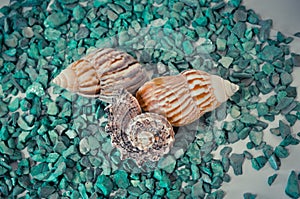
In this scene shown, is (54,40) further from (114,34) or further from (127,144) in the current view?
(127,144)

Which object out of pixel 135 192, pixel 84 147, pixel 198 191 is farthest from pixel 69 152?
pixel 198 191

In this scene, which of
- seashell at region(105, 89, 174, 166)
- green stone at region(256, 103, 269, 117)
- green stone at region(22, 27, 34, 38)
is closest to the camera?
seashell at region(105, 89, 174, 166)

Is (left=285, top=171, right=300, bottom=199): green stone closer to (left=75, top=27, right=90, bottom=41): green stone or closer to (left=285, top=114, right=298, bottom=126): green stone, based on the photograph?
(left=285, top=114, right=298, bottom=126): green stone

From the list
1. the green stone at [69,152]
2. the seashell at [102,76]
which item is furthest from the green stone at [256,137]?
the green stone at [69,152]

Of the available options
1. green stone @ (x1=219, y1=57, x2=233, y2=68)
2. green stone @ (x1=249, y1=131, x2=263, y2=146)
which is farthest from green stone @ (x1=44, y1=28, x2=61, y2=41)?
green stone @ (x1=249, y1=131, x2=263, y2=146)

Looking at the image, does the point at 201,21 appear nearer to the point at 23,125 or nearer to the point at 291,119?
the point at 291,119

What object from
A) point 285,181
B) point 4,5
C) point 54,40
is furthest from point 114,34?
point 285,181
